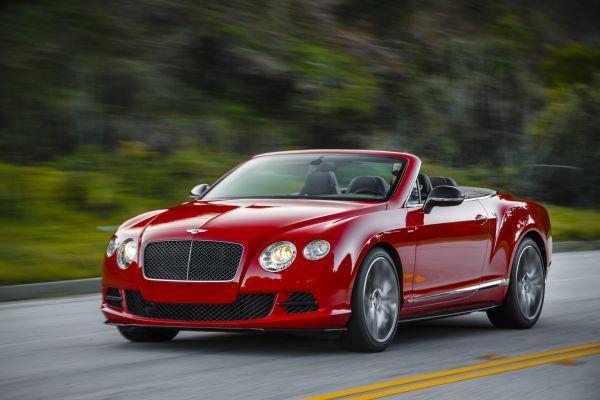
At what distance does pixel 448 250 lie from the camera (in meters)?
9.17

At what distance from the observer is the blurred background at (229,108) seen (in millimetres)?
20016

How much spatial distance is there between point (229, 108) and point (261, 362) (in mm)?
24926

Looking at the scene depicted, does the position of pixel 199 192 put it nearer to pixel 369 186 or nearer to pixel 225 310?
pixel 369 186

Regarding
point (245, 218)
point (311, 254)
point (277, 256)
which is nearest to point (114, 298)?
point (245, 218)

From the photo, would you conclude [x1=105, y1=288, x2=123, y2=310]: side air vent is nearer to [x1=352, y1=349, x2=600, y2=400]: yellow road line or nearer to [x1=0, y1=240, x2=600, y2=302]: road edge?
[x1=352, y1=349, x2=600, y2=400]: yellow road line

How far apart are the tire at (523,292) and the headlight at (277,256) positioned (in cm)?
307

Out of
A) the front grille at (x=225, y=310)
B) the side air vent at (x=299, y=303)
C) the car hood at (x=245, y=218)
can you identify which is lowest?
the front grille at (x=225, y=310)

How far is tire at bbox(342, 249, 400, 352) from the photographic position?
7.90 meters

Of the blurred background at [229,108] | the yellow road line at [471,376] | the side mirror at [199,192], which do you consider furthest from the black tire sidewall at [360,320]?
the blurred background at [229,108]

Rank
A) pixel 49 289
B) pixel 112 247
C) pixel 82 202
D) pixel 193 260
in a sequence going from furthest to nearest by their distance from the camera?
pixel 82 202 → pixel 49 289 → pixel 112 247 → pixel 193 260

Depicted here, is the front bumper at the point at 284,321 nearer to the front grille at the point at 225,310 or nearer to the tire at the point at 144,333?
the front grille at the point at 225,310

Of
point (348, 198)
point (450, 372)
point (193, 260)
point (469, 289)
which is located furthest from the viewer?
point (469, 289)

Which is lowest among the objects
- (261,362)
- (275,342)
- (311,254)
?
A: (275,342)

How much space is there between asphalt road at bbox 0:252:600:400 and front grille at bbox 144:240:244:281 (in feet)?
→ 1.77
